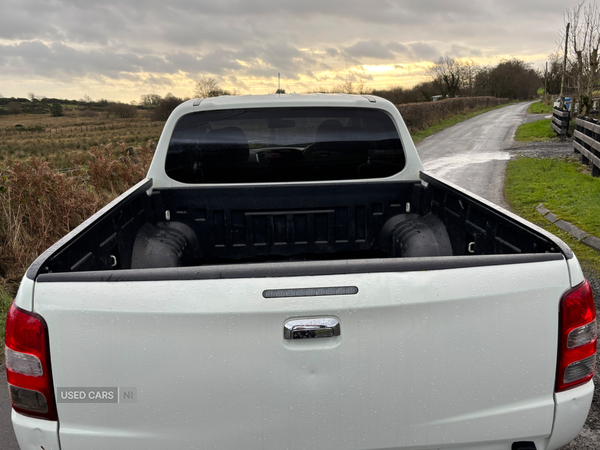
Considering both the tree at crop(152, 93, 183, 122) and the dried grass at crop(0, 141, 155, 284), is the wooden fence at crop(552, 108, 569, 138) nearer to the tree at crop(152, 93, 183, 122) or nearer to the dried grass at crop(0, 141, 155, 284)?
the dried grass at crop(0, 141, 155, 284)

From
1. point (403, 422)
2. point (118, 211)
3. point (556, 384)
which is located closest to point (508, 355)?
point (556, 384)

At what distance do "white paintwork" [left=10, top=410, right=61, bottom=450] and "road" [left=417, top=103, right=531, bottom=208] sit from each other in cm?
937

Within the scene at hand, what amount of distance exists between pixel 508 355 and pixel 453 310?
0.27 m

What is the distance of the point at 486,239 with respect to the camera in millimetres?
2643

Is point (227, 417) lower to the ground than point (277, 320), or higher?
lower

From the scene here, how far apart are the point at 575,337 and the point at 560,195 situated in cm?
929

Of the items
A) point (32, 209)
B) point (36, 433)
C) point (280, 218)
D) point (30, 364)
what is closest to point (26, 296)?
point (30, 364)

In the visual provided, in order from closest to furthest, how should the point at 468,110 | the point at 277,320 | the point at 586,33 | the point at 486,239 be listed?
the point at 277,320 → the point at 486,239 → the point at 586,33 → the point at 468,110

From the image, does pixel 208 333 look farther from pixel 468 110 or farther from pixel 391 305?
pixel 468 110

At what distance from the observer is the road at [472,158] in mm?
11955

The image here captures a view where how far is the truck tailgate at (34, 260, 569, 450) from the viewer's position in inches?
62.9

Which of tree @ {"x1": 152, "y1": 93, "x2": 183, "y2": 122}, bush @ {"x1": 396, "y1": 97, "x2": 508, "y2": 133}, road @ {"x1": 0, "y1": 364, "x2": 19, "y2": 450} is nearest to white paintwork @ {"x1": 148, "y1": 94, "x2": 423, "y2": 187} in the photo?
road @ {"x1": 0, "y1": 364, "x2": 19, "y2": 450}

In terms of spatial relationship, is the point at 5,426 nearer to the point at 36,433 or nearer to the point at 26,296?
the point at 36,433

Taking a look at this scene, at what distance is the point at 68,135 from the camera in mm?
57938
